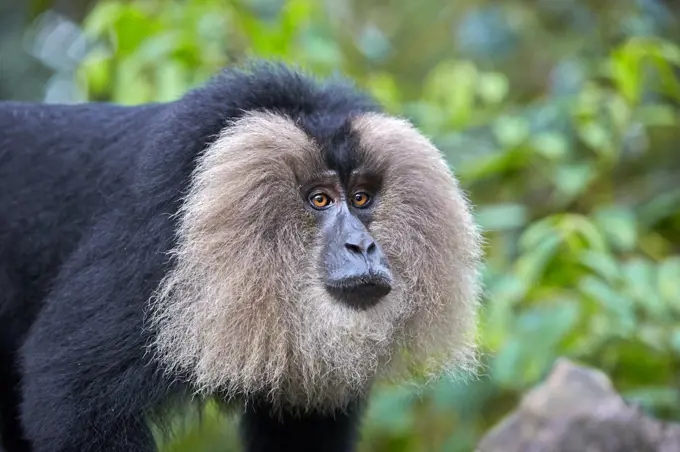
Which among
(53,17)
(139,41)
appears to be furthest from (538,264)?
(53,17)

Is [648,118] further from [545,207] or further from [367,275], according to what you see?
[367,275]

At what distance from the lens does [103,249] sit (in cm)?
360

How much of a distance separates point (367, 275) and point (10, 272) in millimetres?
1538

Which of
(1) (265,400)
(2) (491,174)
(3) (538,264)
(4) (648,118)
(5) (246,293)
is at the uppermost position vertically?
(4) (648,118)

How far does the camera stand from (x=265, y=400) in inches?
154

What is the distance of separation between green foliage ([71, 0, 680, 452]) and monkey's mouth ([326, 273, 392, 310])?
5.24 feet

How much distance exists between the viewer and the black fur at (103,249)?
3.40 m

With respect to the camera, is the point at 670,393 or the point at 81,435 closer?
the point at 81,435

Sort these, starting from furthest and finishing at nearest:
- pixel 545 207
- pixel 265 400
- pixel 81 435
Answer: pixel 545 207, pixel 265 400, pixel 81 435

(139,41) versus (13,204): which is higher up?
(139,41)

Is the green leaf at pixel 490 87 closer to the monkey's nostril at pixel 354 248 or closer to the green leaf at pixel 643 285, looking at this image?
the green leaf at pixel 643 285

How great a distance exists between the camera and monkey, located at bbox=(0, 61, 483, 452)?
11.3ft

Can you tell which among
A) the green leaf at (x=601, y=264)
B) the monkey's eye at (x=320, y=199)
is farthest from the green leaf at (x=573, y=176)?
the monkey's eye at (x=320, y=199)

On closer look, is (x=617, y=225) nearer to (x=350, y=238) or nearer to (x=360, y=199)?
(x=360, y=199)
